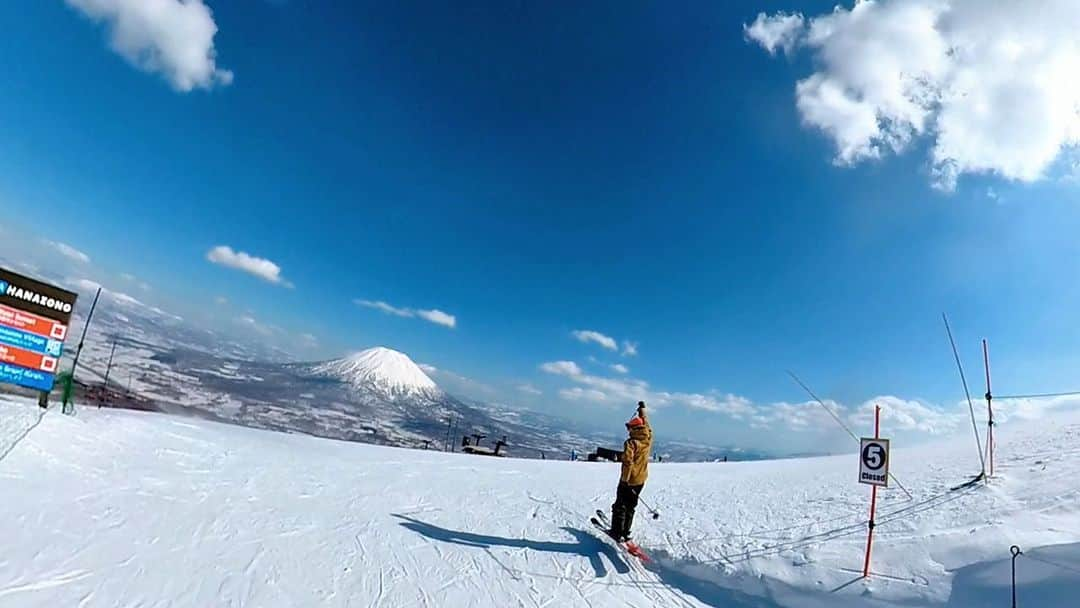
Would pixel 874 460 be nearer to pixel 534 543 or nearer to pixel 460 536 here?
pixel 534 543

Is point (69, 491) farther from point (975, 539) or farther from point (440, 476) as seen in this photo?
point (975, 539)

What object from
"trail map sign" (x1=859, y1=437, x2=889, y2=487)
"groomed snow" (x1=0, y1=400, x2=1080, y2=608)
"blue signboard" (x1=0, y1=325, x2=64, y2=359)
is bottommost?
"groomed snow" (x1=0, y1=400, x2=1080, y2=608)

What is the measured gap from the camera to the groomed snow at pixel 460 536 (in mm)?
5669

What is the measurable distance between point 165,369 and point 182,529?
17679 centimetres

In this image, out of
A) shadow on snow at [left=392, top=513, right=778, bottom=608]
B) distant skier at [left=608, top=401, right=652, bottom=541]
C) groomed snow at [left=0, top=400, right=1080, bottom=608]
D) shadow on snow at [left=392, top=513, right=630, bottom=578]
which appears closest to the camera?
groomed snow at [left=0, top=400, right=1080, bottom=608]

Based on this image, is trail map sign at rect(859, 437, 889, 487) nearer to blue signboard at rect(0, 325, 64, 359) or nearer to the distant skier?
the distant skier

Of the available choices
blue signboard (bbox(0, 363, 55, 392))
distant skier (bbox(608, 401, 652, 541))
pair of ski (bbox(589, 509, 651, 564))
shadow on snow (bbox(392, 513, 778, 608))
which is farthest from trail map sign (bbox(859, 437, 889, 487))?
blue signboard (bbox(0, 363, 55, 392))

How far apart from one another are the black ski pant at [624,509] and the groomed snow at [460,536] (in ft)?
1.36

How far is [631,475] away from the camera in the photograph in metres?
8.30

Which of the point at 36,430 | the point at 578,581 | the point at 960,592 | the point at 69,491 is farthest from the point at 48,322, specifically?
the point at 960,592

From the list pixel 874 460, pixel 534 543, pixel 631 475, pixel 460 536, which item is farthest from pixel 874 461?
pixel 460 536

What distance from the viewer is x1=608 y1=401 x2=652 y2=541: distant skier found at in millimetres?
8297

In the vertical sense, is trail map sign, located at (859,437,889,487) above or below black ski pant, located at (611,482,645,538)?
above

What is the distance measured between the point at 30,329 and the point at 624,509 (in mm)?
14268
